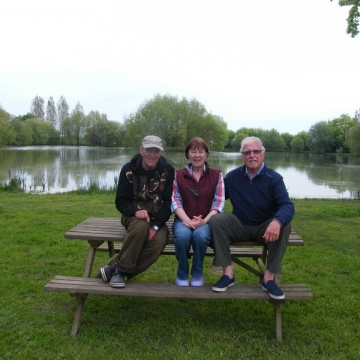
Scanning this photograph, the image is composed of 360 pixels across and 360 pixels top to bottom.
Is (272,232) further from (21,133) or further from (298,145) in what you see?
(298,145)

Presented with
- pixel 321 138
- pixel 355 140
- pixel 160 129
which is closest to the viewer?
pixel 160 129

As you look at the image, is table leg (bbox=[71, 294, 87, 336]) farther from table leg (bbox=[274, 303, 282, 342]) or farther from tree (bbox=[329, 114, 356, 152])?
tree (bbox=[329, 114, 356, 152])

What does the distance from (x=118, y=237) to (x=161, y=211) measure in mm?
529

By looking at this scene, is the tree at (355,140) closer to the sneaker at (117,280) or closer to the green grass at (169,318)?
the green grass at (169,318)

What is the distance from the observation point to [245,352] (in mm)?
2938

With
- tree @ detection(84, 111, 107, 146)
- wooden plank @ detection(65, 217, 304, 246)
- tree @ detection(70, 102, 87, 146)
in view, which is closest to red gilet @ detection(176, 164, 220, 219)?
wooden plank @ detection(65, 217, 304, 246)

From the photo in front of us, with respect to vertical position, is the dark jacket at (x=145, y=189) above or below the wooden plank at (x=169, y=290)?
above

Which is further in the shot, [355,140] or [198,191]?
[355,140]

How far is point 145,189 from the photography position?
3719mm

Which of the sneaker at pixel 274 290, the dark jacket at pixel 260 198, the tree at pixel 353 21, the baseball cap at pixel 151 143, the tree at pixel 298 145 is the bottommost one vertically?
the sneaker at pixel 274 290

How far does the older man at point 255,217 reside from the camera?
3215mm

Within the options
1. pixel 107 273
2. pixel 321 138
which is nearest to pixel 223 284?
pixel 107 273

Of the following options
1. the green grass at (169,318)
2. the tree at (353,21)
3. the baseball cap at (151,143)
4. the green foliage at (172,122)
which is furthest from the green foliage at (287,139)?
the baseball cap at (151,143)

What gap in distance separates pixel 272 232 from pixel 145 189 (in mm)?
1400
